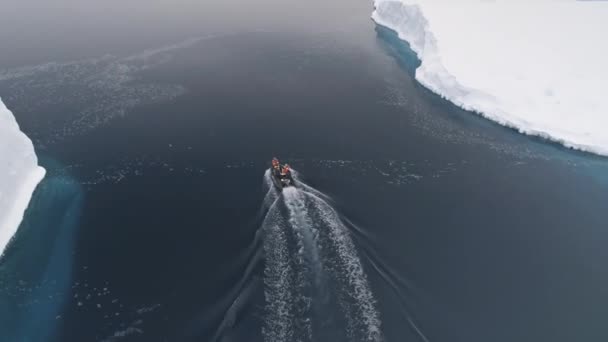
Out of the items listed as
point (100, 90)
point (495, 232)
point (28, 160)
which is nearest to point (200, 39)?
point (100, 90)

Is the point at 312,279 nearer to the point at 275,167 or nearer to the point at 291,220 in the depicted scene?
the point at 291,220

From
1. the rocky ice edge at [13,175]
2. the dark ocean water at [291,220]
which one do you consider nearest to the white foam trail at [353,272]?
the dark ocean water at [291,220]

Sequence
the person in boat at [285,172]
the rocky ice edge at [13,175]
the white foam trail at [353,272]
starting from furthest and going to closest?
1. the person in boat at [285,172]
2. the rocky ice edge at [13,175]
3. the white foam trail at [353,272]

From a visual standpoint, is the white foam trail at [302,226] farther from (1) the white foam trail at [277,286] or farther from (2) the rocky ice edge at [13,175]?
(2) the rocky ice edge at [13,175]

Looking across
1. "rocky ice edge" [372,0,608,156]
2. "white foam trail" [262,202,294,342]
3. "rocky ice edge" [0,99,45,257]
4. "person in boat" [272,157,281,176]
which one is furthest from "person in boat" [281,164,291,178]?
"rocky ice edge" [372,0,608,156]

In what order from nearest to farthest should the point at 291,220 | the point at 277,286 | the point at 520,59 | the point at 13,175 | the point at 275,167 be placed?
the point at 277,286
the point at 291,220
the point at 13,175
the point at 275,167
the point at 520,59

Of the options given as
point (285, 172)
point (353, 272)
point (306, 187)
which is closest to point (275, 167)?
point (285, 172)
